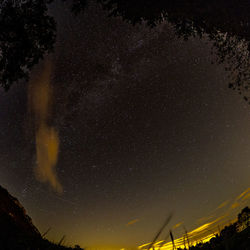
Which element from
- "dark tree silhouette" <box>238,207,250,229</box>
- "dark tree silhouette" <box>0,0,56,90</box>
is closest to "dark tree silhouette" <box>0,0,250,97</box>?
"dark tree silhouette" <box>0,0,56,90</box>

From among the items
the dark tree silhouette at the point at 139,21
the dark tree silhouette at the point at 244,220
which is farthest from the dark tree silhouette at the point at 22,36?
the dark tree silhouette at the point at 244,220

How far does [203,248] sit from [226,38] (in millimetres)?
8763

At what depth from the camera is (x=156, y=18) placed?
9.18 meters

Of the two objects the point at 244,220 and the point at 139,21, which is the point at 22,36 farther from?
the point at 244,220

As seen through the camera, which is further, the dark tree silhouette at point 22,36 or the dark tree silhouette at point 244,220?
the dark tree silhouette at point 22,36

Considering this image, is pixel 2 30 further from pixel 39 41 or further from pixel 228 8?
pixel 228 8

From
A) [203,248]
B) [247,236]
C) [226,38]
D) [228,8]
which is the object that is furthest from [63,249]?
[226,38]

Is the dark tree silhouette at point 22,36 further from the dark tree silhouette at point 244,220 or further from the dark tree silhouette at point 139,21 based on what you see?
the dark tree silhouette at point 244,220

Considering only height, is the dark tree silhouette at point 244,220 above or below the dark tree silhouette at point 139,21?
below

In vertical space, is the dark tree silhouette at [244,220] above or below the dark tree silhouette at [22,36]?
below

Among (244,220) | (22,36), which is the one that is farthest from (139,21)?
(244,220)

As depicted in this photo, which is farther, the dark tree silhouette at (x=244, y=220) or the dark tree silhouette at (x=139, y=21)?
the dark tree silhouette at (x=139, y=21)

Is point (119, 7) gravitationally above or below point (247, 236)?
above

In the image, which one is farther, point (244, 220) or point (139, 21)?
point (139, 21)
